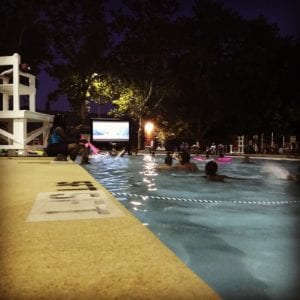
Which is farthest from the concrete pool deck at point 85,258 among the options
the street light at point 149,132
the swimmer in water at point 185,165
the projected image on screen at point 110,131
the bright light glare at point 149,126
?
the bright light glare at point 149,126

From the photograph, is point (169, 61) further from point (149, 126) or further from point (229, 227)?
point (229, 227)

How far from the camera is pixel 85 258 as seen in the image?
3.07 m

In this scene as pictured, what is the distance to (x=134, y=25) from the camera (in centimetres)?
2962

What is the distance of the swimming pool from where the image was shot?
400 centimetres

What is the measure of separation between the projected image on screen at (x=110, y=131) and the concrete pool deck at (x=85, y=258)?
26.2 meters

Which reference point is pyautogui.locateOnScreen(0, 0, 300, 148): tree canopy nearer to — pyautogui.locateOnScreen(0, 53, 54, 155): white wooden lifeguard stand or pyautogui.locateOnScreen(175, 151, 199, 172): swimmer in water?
pyautogui.locateOnScreen(0, 53, 54, 155): white wooden lifeguard stand

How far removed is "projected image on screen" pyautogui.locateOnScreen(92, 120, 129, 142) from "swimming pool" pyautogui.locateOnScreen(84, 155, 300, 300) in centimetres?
1887

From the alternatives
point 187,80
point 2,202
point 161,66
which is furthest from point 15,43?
point 2,202

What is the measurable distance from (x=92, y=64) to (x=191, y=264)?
85.9 feet

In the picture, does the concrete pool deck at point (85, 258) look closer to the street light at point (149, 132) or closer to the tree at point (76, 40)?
the tree at point (76, 40)

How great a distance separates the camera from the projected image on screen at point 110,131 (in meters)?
31.3

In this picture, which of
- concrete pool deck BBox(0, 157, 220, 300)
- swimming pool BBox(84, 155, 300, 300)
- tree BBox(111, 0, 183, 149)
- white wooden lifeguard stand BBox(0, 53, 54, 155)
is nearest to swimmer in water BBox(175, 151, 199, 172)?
swimming pool BBox(84, 155, 300, 300)

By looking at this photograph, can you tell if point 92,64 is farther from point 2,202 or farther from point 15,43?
point 2,202

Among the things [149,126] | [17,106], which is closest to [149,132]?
[149,126]
